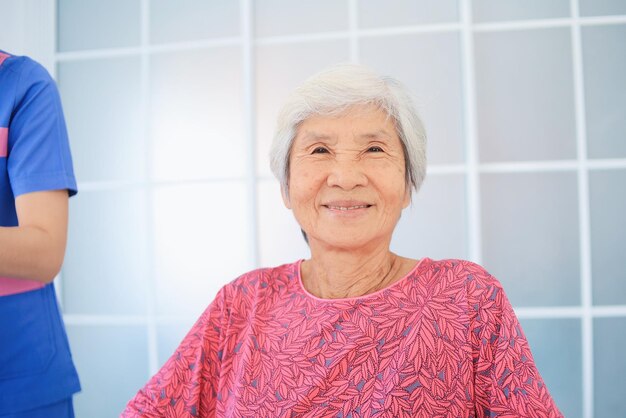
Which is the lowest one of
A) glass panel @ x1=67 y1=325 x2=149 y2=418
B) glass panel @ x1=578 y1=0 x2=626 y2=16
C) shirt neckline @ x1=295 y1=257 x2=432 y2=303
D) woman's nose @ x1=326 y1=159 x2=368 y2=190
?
glass panel @ x1=67 y1=325 x2=149 y2=418

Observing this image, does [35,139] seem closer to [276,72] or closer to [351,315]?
[351,315]

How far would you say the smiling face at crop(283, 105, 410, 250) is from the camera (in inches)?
42.7

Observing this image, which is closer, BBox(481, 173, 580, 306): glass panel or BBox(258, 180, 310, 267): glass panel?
BBox(481, 173, 580, 306): glass panel

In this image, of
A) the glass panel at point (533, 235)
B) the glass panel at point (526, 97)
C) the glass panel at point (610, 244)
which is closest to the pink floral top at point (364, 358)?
the glass panel at point (533, 235)

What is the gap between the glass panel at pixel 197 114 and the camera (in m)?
2.52

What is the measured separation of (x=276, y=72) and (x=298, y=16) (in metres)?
0.32

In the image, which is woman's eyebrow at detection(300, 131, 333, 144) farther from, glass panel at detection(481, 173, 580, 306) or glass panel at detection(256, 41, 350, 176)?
glass panel at detection(481, 173, 580, 306)

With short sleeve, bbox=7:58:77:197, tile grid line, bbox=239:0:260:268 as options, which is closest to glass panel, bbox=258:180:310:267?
tile grid line, bbox=239:0:260:268

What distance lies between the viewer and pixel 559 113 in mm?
2334

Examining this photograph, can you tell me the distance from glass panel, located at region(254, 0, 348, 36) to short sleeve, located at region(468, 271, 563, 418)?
6.07 feet

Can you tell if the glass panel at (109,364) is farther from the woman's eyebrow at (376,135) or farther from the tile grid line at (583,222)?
the tile grid line at (583,222)

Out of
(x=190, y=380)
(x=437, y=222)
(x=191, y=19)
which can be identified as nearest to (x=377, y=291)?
(x=190, y=380)

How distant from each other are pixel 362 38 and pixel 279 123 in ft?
4.93

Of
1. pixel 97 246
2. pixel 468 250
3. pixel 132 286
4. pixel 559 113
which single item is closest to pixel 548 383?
pixel 468 250
